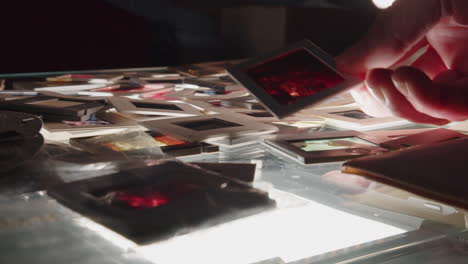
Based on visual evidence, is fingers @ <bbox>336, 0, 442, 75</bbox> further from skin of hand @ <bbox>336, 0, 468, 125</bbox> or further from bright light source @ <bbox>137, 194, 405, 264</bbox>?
bright light source @ <bbox>137, 194, 405, 264</bbox>

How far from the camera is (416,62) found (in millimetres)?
1341

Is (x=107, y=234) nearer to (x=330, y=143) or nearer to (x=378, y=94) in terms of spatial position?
(x=330, y=143)

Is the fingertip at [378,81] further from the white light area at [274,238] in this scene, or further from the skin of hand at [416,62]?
the white light area at [274,238]

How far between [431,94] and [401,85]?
0.20ft

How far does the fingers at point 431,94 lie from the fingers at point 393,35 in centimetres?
19

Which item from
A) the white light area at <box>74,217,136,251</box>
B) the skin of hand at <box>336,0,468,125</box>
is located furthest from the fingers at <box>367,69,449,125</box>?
the white light area at <box>74,217,136,251</box>

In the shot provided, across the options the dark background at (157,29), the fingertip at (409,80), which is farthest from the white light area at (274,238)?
the dark background at (157,29)

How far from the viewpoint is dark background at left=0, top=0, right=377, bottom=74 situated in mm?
2682

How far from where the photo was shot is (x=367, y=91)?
1217mm

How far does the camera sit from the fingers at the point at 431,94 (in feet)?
3.27

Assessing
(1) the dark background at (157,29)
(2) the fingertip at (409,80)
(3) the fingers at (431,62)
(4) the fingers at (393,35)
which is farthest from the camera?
(1) the dark background at (157,29)

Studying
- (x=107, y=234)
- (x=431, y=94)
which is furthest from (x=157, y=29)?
(x=107, y=234)

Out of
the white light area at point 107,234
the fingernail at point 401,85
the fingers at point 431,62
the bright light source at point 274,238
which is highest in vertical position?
the fingers at point 431,62

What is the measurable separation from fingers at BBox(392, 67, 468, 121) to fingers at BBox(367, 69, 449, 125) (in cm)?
2
